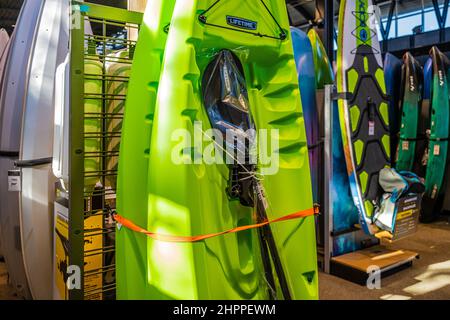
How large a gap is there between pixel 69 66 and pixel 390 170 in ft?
8.08

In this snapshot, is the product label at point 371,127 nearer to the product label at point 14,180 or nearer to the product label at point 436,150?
the product label at point 436,150

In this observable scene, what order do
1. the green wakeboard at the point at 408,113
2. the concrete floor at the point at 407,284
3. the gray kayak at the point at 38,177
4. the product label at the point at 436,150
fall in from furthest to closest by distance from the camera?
1. the product label at the point at 436,150
2. the green wakeboard at the point at 408,113
3. the concrete floor at the point at 407,284
4. the gray kayak at the point at 38,177

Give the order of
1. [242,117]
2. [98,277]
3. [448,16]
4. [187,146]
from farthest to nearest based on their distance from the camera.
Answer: [448,16], [98,277], [242,117], [187,146]

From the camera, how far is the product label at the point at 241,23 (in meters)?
1.20

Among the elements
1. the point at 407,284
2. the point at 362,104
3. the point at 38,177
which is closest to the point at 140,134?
the point at 38,177

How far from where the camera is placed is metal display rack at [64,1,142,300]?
127 cm

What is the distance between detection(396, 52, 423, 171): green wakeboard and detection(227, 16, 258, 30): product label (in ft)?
11.4

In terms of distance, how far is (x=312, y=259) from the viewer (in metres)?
1.43

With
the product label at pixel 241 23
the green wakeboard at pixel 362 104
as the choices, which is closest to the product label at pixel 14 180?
the product label at pixel 241 23

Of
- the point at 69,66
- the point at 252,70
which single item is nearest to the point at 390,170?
the point at 252,70

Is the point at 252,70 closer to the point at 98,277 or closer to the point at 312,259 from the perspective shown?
the point at 312,259

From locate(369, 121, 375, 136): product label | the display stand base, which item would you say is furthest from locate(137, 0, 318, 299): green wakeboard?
locate(369, 121, 375, 136): product label

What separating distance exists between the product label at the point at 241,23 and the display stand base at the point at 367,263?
6.81 ft

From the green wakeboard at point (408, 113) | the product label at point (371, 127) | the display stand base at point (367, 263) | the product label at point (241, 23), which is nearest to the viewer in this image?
the product label at point (241, 23)
